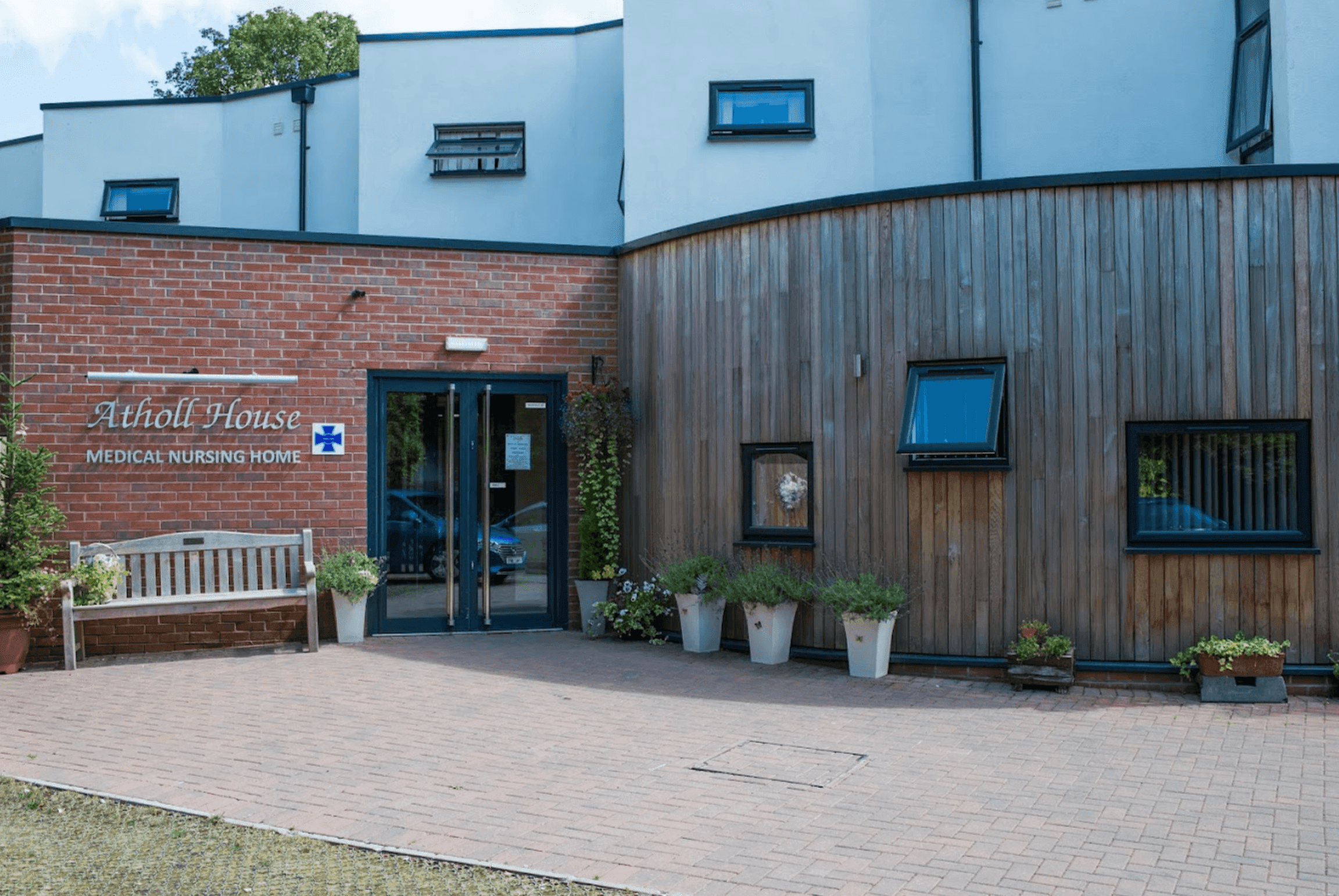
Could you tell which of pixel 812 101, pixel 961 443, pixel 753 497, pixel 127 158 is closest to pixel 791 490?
pixel 753 497

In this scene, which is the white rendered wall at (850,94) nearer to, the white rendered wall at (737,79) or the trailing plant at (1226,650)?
the white rendered wall at (737,79)

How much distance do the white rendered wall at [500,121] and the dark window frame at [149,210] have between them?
3544 millimetres

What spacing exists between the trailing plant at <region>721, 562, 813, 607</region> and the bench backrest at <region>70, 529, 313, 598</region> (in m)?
3.46

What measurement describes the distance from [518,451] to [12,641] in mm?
4185

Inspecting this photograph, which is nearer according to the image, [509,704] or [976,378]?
[509,704]

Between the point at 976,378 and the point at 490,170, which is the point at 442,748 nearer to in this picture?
the point at 976,378

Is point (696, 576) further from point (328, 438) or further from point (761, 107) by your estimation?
point (761, 107)

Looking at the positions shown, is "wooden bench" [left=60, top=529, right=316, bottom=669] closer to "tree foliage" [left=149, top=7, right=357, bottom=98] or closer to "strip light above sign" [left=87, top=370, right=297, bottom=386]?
"strip light above sign" [left=87, top=370, right=297, bottom=386]

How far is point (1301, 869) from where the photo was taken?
4613mm

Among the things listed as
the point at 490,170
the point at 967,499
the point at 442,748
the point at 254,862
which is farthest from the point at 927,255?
the point at 490,170

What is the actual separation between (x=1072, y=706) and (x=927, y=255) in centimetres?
327


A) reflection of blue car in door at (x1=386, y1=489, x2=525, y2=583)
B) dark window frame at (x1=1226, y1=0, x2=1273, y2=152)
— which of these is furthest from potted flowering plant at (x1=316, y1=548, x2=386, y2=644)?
dark window frame at (x1=1226, y1=0, x2=1273, y2=152)

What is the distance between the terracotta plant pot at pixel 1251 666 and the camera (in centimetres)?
789

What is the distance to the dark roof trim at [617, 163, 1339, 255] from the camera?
27.1ft
